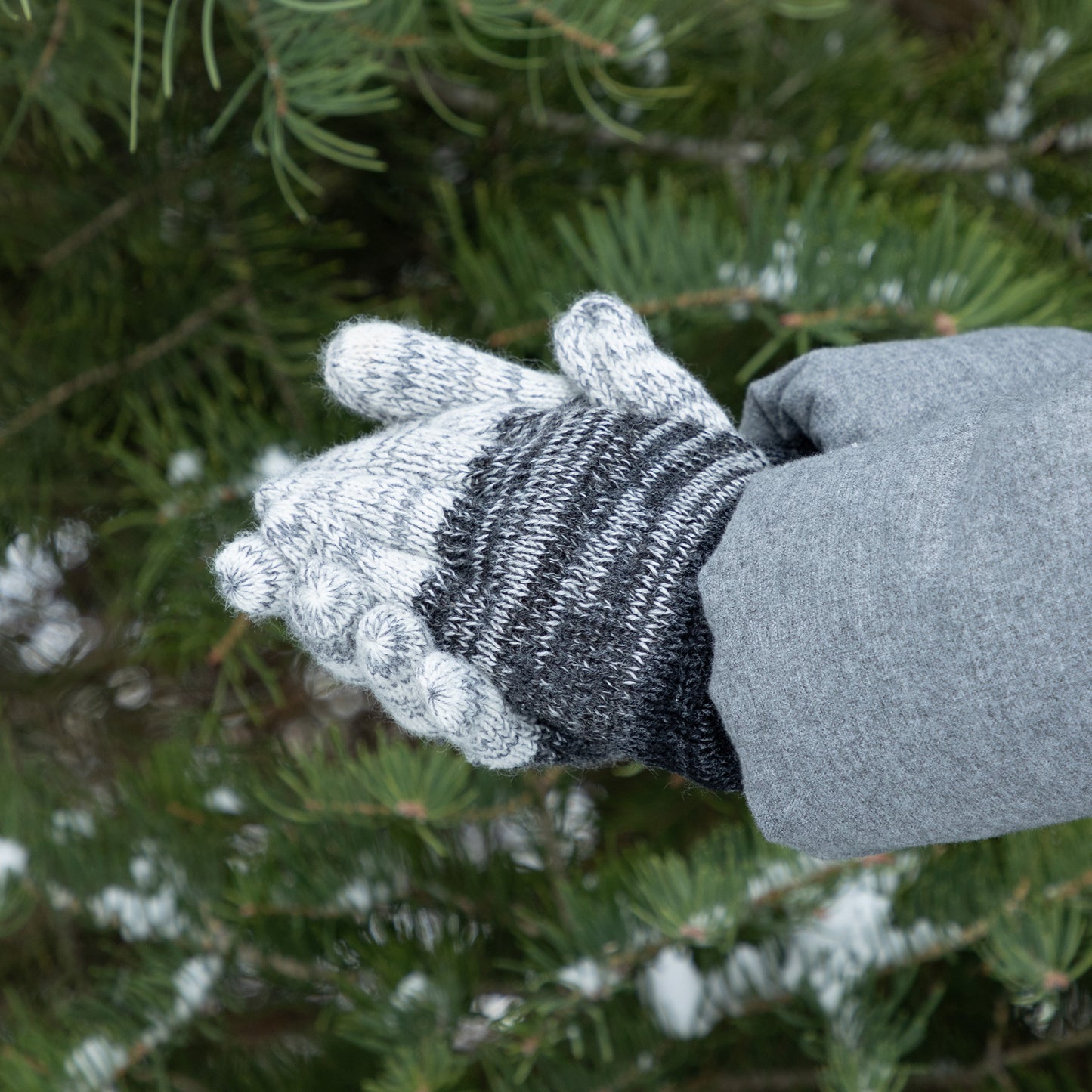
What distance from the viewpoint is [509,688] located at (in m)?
0.36

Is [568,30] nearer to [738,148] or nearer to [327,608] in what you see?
[738,148]

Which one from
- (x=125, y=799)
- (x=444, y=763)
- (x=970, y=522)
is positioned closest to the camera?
(x=970, y=522)

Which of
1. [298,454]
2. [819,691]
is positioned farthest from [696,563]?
[298,454]

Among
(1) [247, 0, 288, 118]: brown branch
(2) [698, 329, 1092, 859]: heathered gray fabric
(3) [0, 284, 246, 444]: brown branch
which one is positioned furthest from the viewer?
(3) [0, 284, 246, 444]: brown branch

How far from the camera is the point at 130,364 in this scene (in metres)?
0.49

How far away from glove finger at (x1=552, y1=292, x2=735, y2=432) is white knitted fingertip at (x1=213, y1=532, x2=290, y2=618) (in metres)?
0.13

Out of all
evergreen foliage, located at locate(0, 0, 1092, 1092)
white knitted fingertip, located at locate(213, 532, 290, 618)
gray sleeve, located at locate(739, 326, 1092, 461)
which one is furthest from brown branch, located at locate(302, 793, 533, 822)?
gray sleeve, located at locate(739, 326, 1092, 461)

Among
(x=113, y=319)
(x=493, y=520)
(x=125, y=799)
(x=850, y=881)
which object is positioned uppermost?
(x=113, y=319)

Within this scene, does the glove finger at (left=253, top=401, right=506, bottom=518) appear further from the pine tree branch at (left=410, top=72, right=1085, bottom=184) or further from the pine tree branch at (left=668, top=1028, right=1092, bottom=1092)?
the pine tree branch at (left=668, top=1028, right=1092, bottom=1092)

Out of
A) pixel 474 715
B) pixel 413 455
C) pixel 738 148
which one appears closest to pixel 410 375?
pixel 413 455

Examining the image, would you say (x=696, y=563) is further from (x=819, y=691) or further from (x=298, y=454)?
(x=298, y=454)

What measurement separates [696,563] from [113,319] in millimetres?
322

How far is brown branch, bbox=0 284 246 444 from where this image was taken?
0.49m

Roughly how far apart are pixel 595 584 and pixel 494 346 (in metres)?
0.18
